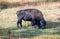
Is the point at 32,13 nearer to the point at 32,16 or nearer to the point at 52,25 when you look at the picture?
the point at 32,16

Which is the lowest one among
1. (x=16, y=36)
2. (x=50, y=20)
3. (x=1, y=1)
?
(x=16, y=36)

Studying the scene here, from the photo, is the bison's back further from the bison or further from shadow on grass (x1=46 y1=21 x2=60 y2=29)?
shadow on grass (x1=46 y1=21 x2=60 y2=29)

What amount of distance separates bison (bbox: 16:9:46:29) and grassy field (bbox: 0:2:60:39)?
0.11 feet

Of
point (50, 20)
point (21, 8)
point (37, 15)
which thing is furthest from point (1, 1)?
point (50, 20)

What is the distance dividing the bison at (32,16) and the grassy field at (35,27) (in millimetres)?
32

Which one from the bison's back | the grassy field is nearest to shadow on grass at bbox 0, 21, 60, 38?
the grassy field

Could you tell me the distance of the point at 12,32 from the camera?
6.48ft

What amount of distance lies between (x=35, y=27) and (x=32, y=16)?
11 centimetres

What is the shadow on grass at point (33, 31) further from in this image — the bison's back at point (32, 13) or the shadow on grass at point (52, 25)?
the bison's back at point (32, 13)

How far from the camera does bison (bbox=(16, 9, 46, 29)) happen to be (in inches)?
78.6

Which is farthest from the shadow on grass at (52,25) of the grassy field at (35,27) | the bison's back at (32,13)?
the bison's back at (32,13)

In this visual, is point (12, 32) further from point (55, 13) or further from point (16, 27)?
point (55, 13)

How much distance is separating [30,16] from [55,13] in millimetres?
238

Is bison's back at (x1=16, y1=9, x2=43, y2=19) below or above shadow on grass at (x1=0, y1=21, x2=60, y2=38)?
above
